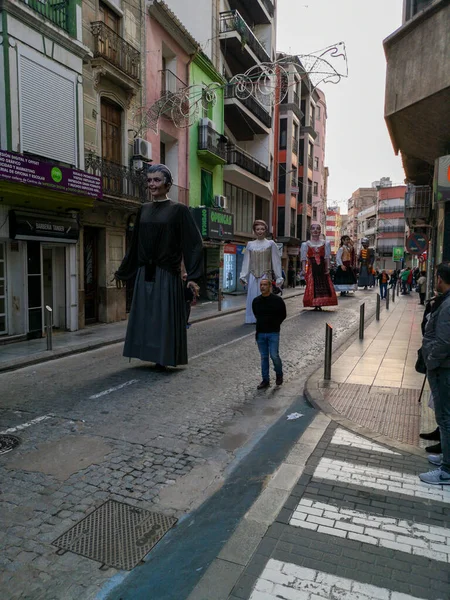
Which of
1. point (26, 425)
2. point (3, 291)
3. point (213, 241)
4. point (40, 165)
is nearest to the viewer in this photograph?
point (26, 425)

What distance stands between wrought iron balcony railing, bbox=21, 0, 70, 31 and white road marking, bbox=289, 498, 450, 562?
1163 cm

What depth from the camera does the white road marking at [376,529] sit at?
2.77 metres

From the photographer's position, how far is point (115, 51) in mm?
13656

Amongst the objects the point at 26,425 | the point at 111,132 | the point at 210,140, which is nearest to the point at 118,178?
the point at 111,132

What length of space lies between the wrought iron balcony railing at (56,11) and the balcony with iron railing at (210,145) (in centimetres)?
897

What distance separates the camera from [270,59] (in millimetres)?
27797

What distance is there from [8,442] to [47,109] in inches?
350

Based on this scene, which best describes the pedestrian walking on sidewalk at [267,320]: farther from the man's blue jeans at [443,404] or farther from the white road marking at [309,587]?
the white road marking at [309,587]

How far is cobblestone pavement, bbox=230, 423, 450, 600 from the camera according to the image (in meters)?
2.41

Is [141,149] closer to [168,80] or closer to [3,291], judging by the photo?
[168,80]

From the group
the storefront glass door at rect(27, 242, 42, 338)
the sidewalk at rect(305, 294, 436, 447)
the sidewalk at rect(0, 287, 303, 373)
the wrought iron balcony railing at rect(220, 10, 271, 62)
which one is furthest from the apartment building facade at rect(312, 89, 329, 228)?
the sidewalk at rect(305, 294, 436, 447)

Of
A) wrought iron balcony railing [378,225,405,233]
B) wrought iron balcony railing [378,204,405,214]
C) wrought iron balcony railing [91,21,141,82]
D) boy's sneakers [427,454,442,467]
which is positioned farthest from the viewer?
wrought iron balcony railing [378,204,405,214]

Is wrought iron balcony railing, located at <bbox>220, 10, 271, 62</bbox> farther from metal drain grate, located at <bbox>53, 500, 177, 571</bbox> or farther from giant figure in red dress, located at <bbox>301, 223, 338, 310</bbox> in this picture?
metal drain grate, located at <bbox>53, 500, 177, 571</bbox>

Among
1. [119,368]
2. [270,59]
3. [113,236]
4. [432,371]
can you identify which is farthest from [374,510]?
[270,59]
